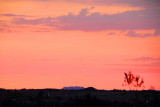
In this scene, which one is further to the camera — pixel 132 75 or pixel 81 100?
pixel 132 75

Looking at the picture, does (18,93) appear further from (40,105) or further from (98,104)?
(98,104)

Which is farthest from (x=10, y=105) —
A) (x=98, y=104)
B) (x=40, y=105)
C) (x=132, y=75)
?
(x=132, y=75)

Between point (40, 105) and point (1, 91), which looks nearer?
point (40, 105)

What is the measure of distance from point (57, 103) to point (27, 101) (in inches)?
234

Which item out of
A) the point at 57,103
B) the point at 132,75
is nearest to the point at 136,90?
the point at 132,75

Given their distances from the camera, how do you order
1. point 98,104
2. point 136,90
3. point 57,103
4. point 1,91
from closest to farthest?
point 98,104, point 57,103, point 1,91, point 136,90

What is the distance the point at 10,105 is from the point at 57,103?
9.00 m

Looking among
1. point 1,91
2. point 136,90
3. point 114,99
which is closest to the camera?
point 114,99

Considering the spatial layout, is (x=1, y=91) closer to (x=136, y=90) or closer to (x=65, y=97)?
(x=65, y=97)

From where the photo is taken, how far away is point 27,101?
111 m

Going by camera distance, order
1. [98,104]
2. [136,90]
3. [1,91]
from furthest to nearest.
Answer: [136,90], [1,91], [98,104]

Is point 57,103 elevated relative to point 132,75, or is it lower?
lower

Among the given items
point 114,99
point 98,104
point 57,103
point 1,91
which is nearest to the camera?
point 98,104

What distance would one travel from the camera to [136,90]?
141375 mm
